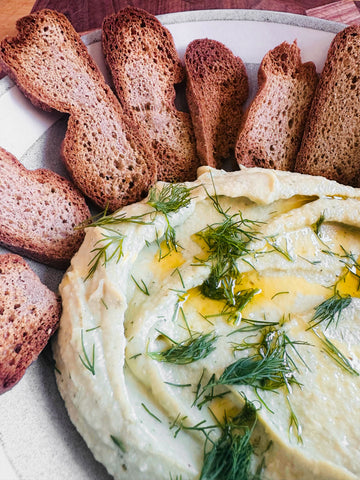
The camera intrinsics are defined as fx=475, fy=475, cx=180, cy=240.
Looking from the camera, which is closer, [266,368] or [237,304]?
[266,368]

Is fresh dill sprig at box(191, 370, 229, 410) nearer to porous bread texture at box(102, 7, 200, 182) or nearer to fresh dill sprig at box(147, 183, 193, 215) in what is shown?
fresh dill sprig at box(147, 183, 193, 215)

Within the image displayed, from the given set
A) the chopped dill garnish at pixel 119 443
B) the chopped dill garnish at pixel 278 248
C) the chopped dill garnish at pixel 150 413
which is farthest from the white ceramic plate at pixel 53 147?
the chopped dill garnish at pixel 278 248

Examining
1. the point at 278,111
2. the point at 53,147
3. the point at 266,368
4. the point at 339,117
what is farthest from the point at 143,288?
the point at 339,117

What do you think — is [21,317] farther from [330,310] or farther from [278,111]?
[278,111]

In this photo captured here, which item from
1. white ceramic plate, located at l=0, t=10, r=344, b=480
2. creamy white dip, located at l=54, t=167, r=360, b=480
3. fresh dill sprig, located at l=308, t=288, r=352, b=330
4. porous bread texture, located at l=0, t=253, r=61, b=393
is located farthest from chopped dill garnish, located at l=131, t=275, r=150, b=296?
fresh dill sprig, located at l=308, t=288, r=352, b=330

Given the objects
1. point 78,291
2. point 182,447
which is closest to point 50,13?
point 78,291

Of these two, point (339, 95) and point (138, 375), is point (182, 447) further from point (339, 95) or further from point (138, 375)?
point (339, 95)
